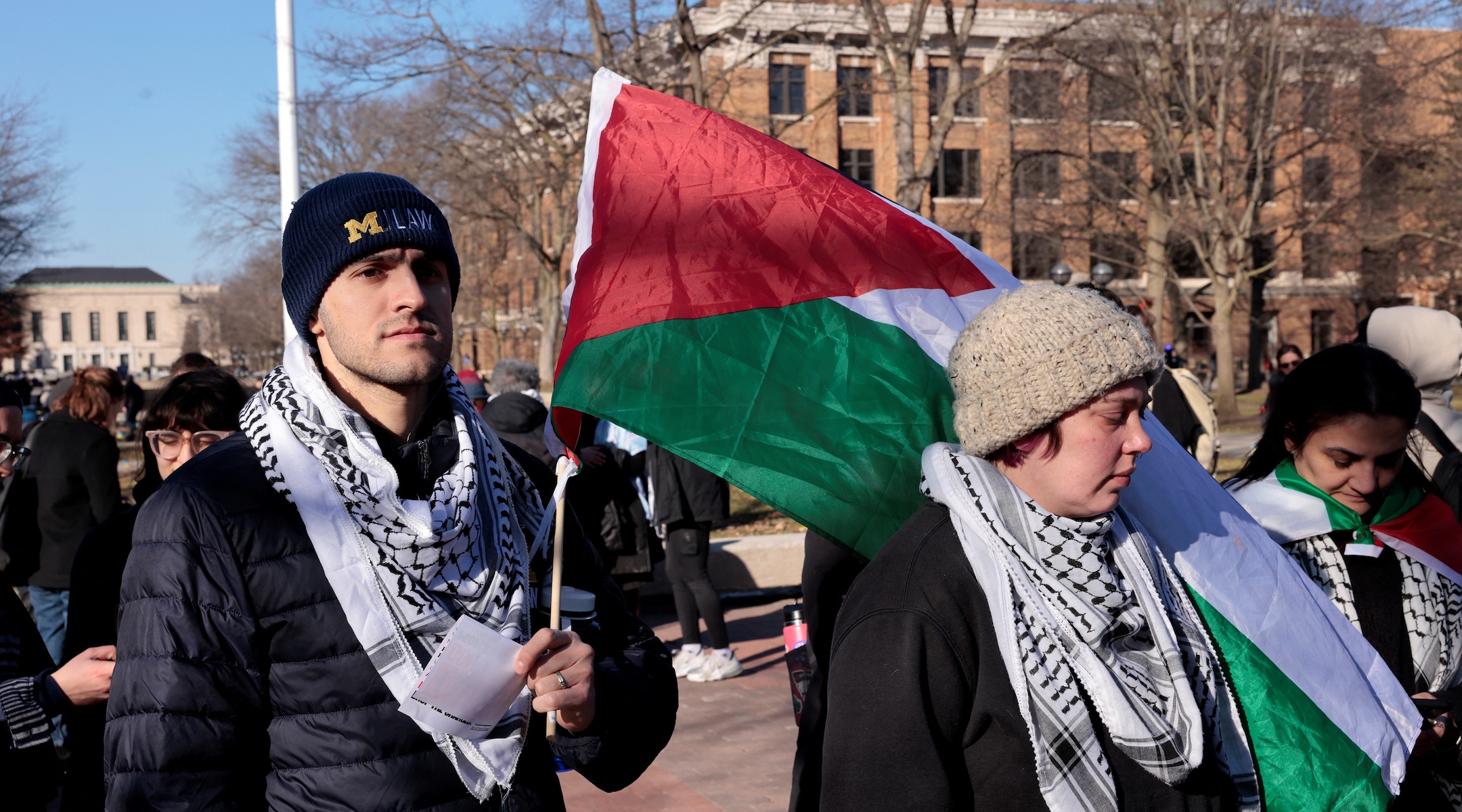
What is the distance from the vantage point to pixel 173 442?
3.48 m

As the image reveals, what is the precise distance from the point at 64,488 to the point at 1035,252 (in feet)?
119

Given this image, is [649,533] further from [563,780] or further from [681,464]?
[563,780]

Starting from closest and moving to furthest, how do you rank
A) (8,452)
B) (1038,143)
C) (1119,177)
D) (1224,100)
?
1. (8,452)
2. (1224,100)
3. (1119,177)
4. (1038,143)

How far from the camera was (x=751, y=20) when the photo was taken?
112 ft

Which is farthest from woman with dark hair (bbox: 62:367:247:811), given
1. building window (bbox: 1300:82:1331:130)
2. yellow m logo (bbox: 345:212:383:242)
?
building window (bbox: 1300:82:1331:130)

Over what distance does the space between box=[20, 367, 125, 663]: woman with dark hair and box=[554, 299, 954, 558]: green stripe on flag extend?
4787 millimetres

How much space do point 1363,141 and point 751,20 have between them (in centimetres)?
1586

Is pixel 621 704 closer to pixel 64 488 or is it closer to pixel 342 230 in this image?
pixel 342 230

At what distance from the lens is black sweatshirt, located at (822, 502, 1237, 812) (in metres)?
1.97

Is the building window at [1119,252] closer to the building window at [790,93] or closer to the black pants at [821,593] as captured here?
the building window at [790,93]

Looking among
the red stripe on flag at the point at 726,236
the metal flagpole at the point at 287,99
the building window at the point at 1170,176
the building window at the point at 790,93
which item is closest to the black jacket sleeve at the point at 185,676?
the red stripe on flag at the point at 726,236

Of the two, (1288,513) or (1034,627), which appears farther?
(1288,513)

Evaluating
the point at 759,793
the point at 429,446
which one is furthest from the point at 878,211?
the point at 759,793

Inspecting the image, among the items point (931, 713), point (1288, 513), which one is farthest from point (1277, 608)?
point (931, 713)
